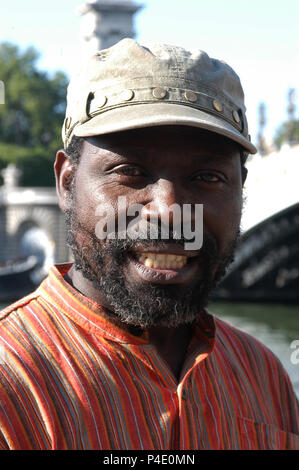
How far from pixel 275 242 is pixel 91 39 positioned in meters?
7.66

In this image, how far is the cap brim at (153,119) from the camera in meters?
0.73

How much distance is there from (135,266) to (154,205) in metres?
0.06

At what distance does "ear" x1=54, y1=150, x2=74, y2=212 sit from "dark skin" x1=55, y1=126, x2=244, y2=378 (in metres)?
0.03

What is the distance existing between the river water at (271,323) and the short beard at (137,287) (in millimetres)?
4418

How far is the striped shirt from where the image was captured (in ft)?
2.27

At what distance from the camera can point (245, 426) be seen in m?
0.82

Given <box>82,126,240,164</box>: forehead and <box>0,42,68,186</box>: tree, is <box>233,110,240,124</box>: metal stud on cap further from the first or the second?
<box>0,42,68,186</box>: tree

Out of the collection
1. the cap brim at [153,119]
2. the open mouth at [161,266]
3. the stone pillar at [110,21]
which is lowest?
the open mouth at [161,266]

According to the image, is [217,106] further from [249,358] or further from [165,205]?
[249,358]

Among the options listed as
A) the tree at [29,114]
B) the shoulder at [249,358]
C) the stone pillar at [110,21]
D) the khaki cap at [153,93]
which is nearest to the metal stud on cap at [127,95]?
the khaki cap at [153,93]

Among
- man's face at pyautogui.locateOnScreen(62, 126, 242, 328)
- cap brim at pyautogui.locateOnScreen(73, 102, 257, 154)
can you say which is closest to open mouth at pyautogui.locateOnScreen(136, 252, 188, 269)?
man's face at pyautogui.locateOnScreen(62, 126, 242, 328)

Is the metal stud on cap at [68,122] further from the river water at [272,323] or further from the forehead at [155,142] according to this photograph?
the river water at [272,323]
